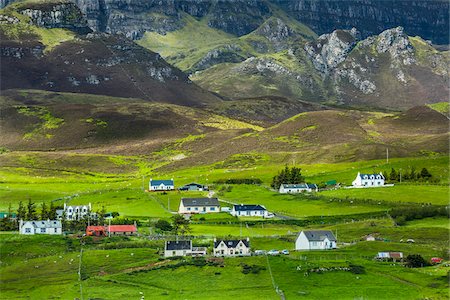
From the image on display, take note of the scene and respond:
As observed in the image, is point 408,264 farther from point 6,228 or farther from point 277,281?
point 6,228

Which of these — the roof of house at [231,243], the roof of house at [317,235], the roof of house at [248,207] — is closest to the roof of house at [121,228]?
the roof of house at [231,243]

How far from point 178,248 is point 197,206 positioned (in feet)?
165

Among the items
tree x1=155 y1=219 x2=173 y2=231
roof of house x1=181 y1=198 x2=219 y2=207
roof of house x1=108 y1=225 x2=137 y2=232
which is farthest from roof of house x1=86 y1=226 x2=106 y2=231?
roof of house x1=181 y1=198 x2=219 y2=207

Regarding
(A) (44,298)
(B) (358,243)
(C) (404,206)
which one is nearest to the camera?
(A) (44,298)

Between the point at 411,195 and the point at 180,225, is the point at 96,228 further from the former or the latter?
the point at 411,195

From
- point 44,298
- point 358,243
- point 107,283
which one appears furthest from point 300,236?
point 44,298

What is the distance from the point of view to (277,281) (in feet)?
393

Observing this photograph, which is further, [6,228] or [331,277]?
[6,228]

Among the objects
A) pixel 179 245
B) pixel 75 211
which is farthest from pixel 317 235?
pixel 75 211

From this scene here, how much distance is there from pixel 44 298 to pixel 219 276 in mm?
24535

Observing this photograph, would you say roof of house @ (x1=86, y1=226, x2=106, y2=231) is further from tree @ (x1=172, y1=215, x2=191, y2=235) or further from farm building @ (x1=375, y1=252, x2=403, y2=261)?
farm building @ (x1=375, y1=252, x2=403, y2=261)

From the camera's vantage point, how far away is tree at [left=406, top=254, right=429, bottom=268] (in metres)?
128

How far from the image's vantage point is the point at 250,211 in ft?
585

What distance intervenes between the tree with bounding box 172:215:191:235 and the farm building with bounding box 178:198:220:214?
20.5 meters
